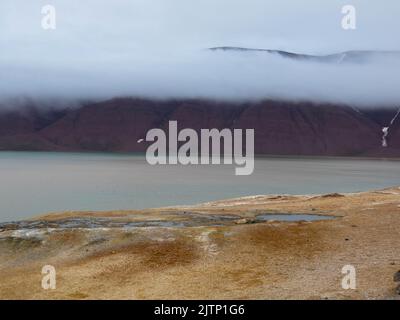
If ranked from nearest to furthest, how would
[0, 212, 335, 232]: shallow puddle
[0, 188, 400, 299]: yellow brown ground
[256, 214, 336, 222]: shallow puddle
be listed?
1. [0, 188, 400, 299]: yellow brown ground
2. [0, 212, 335, 232]: shallow puddle
3. [256, 214, 336, 222]: shallow puddle

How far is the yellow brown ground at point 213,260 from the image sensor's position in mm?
23297

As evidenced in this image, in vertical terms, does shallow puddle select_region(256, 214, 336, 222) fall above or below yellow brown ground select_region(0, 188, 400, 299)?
above

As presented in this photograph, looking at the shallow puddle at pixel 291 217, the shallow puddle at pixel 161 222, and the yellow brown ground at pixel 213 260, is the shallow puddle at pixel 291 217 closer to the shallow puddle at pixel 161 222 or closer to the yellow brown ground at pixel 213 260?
the shallow puddle at pixel 161 222

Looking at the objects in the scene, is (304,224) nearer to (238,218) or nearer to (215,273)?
(238,218)

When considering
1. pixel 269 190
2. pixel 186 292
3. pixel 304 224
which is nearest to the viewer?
A: pixel 186 292

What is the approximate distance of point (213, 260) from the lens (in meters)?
28.3

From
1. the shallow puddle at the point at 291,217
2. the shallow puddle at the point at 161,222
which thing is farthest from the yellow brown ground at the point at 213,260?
the shallow puddle at the point at 161,222

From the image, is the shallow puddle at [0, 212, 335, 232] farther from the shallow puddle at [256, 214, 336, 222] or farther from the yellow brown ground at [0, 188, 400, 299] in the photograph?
the yellow brown ground at [0, 188, 400, 299]

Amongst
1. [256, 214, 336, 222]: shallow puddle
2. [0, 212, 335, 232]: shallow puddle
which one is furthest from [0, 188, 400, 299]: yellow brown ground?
[0, 212, 335, 232]: shallow puddle

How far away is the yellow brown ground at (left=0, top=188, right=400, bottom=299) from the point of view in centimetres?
2330

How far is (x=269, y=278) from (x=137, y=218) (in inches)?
740

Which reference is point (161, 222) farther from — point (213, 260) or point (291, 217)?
point (213, 260)
